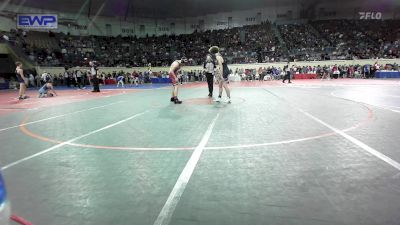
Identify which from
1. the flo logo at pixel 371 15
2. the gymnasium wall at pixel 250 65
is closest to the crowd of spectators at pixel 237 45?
the flo logo at pixel 371 15

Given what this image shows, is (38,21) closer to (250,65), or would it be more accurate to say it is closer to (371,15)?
(250,65)

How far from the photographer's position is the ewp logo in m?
28.2

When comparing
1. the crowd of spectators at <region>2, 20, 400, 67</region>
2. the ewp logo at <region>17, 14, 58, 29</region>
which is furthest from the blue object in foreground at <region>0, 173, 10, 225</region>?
the crowd of spectators at <region>2, 20, 400, 67</region>

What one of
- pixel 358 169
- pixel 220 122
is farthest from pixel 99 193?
pixel 220 122

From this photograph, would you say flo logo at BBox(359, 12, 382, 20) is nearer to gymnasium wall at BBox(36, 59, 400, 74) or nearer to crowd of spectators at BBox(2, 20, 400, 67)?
crowd of spectators at BBox(2, 20, 400, 67)

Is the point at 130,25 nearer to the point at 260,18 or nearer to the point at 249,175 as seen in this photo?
the point at 260,18

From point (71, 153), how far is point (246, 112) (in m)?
5.71

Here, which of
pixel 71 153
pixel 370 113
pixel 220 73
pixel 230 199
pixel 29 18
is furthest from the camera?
pixel 29 18

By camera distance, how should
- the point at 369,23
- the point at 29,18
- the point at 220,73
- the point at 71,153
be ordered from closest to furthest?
1. the point at 71,153
2. the point at 220,73
3. the point at 29,18
4. the point at 369,23

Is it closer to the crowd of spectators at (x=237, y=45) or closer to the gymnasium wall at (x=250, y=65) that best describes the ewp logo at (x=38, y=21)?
the crowd of spectators at (x=237, y=45)

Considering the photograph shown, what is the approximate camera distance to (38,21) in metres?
28.7

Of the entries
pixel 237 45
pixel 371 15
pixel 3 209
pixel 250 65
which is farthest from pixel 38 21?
pixel 371 15

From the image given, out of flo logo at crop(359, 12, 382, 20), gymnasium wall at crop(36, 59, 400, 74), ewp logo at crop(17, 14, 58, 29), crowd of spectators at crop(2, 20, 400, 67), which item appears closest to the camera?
ewp logo at crop(17, 14, 58, 29)

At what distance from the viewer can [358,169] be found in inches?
175
